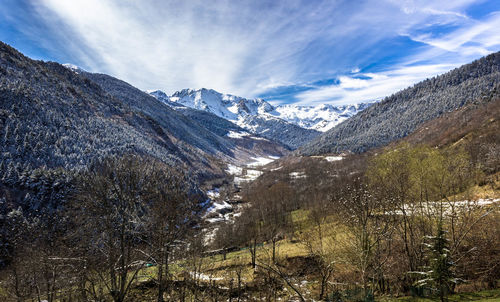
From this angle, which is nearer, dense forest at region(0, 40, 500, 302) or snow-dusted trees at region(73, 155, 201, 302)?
snow-dusted trees at region(73, 155, 201, 302)

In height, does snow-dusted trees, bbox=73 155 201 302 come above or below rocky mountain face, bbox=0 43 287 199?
below

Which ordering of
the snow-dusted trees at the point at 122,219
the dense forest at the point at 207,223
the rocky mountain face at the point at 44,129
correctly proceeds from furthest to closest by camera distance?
the rocky mountain face at the point at 44,129 < the dense forest at the point at 207,223 < the snow-dusted trees at the point at 122,219

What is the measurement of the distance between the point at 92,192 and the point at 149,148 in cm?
15574

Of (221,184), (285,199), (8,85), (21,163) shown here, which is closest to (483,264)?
(285,199)

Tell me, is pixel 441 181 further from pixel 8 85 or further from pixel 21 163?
pixel 8 85

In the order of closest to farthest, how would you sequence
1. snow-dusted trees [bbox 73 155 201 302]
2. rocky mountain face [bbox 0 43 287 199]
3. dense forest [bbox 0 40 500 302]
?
snow-dusted trees [bbox 73 155 201 302] → dense forest [bbox 0 40 500 302] → rocky mountain face [bbox 0 43 287 199]

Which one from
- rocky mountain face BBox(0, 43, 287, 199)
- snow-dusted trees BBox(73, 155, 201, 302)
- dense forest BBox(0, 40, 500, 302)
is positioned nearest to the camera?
snow-dusted trees BBox(73, 155, 201, 302)

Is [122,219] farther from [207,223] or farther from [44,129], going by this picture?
[44,129]

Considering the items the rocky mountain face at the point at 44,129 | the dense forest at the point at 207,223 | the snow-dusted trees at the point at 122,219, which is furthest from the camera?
the rocky mountain face at the point at 44,129

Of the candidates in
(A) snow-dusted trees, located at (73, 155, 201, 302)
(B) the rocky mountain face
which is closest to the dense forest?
(A) snow-dusted trees, located at (73, 155, 201, 302)

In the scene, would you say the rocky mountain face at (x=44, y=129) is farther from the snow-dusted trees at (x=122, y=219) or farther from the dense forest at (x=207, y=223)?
the snow-dusted trees at (x=122, y=219)

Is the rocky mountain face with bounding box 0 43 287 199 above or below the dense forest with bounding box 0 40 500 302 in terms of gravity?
above

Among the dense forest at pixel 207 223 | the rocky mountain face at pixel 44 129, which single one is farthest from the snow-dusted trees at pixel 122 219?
the rocky mountain face at pixel 44 129

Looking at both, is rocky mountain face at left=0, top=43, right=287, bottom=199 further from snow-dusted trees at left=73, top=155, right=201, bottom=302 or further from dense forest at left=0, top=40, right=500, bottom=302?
snow-dusted trees at left=73, top=155, right=201, bottom=302
